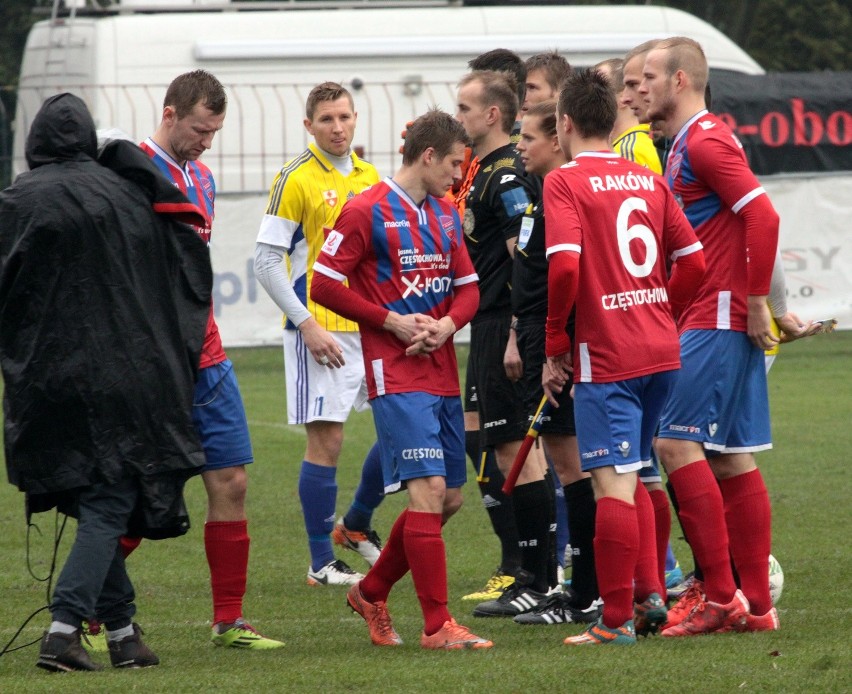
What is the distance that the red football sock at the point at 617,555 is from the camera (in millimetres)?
5434

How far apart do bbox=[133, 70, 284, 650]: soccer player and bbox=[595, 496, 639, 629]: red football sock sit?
1.26 metres

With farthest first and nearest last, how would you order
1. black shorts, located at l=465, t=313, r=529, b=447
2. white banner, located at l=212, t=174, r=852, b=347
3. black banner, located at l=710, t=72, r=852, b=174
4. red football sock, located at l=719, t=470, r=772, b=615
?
black banner, located at l=710, t=72, r=852, b=174, white banner, located at l=212, t=174, r=852, b=347, black shorts, located at l=465, t=313, r=529, b=447, red football sock, located at l=719, t=470, r=772, b=615

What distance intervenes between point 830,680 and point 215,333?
8.54ft

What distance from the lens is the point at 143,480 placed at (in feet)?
17.6

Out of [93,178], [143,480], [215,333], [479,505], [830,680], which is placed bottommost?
[479,505]

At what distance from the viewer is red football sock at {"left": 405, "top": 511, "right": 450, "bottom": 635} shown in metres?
5.65

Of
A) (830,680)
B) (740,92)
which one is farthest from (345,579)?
(740,92)

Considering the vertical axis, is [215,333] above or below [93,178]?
below

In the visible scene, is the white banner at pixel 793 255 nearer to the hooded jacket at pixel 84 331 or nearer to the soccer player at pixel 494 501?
the soccer player at pixel 494 501

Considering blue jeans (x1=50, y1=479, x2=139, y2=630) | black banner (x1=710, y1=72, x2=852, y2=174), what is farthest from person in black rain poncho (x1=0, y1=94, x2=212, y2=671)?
black banner (x1=710, y1=72, x2=852, y2=174)

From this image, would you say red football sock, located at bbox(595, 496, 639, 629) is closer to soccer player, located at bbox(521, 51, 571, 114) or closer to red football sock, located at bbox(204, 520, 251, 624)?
red football sock, located at bbox(204, 520, 251, 624)

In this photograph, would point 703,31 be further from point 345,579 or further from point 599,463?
point 599,463

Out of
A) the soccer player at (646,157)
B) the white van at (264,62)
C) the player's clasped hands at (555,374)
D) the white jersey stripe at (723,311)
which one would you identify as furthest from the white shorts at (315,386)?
the white van at (264,62)

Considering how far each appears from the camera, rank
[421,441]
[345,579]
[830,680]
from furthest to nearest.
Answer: [345,579] < [421,441] < [830,680]
